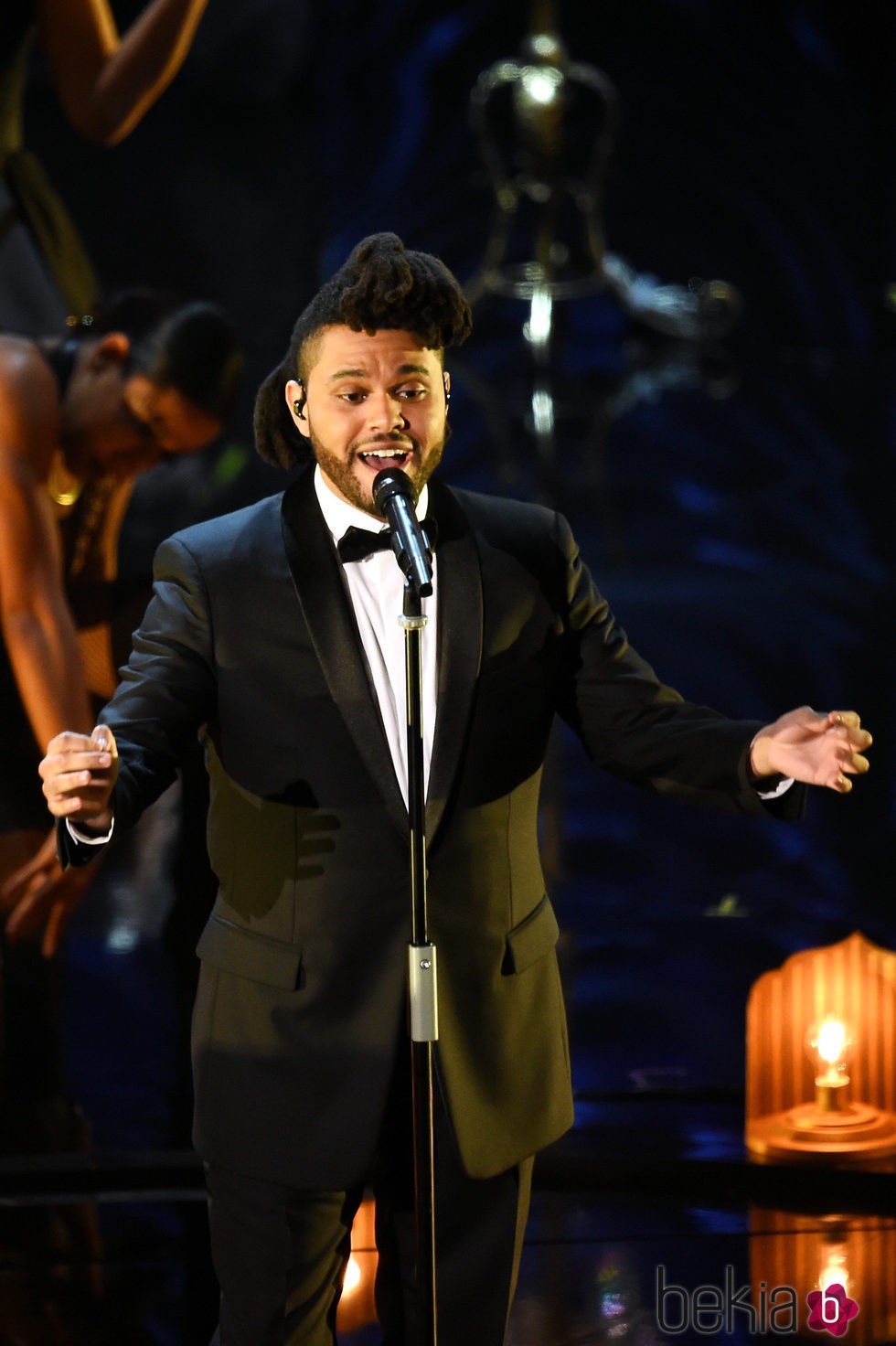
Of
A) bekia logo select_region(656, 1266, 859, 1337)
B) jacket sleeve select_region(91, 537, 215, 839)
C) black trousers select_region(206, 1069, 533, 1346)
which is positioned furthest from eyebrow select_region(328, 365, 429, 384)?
bekia logo select_region(656, 1266, 859, 1337)

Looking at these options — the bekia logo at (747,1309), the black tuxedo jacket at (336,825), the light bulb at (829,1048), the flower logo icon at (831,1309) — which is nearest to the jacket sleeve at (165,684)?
the black tuxedo jacket at (336,825)

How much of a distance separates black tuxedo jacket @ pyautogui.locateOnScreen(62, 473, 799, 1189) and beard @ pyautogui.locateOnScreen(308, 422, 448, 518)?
0.09m

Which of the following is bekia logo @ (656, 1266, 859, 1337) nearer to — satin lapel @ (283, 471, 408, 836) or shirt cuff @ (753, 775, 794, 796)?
shirt cuff @ (753, 775, 794, 796)

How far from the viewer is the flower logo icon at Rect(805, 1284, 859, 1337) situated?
282 centimetres

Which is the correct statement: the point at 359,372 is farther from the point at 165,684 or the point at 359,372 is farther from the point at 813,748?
the point at 813,748

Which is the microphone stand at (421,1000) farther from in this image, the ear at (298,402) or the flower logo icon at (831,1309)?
the flower logo icon at (831,1309)

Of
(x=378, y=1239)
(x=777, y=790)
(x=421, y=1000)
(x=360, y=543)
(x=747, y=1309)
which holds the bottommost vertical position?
(x=747, y=1309)

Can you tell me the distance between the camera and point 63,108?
3.26 metres

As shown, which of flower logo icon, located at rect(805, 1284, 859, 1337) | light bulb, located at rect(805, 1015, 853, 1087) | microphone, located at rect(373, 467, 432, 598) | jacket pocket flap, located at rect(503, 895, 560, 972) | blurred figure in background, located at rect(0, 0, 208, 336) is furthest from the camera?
light bulb, located at rect(805, 1015, 853, 1087)

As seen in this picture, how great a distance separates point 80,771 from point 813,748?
851mm

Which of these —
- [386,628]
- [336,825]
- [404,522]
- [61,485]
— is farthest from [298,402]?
[61,485]

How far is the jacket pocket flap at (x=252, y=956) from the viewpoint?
191 centimetres

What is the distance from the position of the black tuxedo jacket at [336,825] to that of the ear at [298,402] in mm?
94

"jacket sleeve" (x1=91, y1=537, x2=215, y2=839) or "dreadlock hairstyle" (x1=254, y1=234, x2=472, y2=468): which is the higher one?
"dreadlock hairstyle" (x1=254, y1=234, x2=472, y2=468)
